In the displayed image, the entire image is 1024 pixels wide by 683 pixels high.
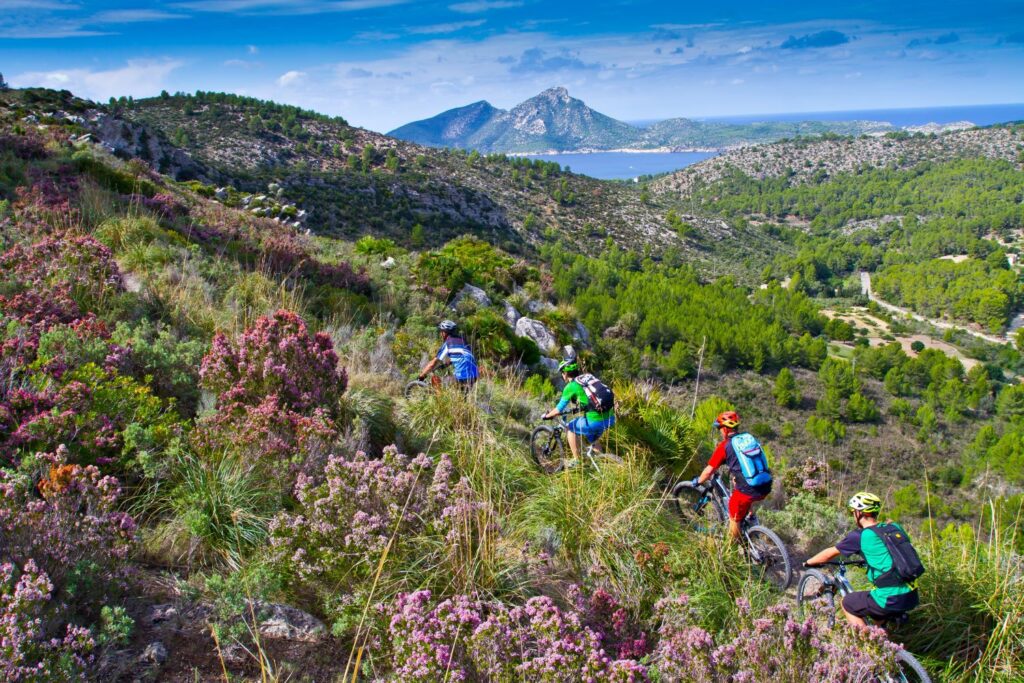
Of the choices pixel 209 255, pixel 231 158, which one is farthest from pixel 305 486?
pixel 231 158

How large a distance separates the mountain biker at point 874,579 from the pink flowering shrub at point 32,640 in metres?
3.44

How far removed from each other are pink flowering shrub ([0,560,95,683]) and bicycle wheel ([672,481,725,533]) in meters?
3.68

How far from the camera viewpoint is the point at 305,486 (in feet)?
9.09

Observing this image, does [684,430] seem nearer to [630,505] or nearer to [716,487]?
[716,487]

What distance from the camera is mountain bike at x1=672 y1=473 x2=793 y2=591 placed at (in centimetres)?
407

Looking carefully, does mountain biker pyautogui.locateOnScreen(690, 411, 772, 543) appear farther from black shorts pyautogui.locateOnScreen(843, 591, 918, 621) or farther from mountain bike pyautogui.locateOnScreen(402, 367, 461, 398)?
mountain bike pyautogui.locateOnScreen(402, 367, 461, 398)


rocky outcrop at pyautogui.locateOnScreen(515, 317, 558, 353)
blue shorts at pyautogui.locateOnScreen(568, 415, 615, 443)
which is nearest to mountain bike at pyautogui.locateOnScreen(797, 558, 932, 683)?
blue shorts at pyautogui.locateOnScreen(568, 415, 615, 443)

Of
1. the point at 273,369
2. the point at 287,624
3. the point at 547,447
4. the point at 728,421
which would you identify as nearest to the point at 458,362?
the point at 547,447

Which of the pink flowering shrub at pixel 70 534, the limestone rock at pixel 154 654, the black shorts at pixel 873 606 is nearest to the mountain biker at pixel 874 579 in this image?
the black shorts at pixel 873 606

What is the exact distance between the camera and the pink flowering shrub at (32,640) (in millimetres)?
1552

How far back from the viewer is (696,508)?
4.68 meters

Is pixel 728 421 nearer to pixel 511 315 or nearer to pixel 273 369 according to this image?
pixel 273 369

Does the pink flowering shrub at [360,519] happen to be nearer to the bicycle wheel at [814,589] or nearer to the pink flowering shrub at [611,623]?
the pink flowering shrub at [611,623]

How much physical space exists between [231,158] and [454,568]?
4866 centimetres
